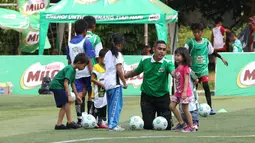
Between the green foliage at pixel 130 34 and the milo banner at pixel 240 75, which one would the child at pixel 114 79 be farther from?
the green foliage at pixel 130 34

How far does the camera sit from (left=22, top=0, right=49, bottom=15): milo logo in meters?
29.0

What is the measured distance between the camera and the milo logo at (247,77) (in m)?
23.2

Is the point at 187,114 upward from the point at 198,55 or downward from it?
downward

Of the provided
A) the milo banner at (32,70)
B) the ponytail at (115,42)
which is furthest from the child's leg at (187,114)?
the milo banner at (32,70)

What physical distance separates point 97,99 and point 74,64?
1.15m

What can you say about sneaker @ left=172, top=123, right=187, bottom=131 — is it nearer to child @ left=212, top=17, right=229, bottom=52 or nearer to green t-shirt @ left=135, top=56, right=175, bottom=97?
green t-shirt @ left=135, top=56, right=175, bottom=97

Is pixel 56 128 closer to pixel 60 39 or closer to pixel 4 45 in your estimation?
pixel 60 39

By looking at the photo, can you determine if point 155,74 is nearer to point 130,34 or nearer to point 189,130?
point 189,130

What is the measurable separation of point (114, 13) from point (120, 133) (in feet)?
42.0

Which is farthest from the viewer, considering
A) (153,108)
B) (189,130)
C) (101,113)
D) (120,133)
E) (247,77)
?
(247,77)

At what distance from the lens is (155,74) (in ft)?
45.2

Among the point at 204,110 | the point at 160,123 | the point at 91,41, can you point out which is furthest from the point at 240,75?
the point at 160,123

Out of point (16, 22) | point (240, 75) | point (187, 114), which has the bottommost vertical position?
point (187, 114)

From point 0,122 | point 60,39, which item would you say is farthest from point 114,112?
point 60,39
